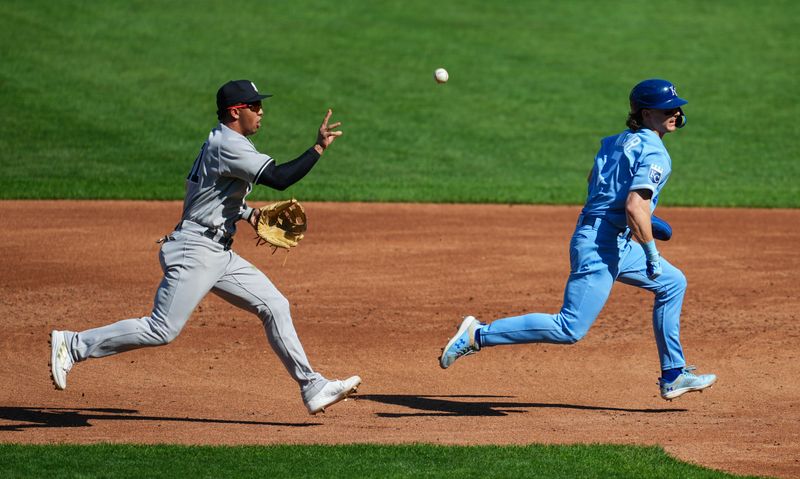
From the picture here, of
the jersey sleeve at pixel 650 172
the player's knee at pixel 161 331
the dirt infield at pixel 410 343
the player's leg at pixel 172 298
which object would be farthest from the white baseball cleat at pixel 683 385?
the player's knee at pixel 161 331

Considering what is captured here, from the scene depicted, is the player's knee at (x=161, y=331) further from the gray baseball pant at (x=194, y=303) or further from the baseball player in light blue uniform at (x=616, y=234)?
the baseball player in light blue uniform at (x=616, y=234)

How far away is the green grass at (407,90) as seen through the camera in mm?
15992

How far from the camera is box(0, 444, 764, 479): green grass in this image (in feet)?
18.9

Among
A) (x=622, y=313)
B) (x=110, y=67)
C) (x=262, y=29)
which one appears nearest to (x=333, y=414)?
(x=622, y=313)

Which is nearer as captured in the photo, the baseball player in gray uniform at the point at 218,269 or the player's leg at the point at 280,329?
the baseball player in gray uniform at the point at 218,269

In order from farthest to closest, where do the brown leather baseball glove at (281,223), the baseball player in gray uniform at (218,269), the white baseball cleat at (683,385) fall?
the white baseball cleat at (683,385), the brown leather baseball glove at (281,223), the baseball player in gray uniform at (218,269)

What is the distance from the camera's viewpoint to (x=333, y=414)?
23.7 ft

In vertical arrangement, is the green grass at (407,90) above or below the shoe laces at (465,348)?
below

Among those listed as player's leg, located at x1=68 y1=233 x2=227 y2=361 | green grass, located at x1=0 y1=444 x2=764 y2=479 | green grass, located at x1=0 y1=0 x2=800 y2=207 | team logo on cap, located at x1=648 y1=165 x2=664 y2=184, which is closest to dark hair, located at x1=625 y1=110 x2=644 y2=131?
team logo on cap, located at x1=648 y1=165 x2=664 y2=184

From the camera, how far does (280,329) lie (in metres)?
6.70

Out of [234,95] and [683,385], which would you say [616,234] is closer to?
[683,385]

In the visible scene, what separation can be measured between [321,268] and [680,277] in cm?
472

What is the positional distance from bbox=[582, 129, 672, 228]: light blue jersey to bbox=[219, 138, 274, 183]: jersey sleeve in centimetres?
190

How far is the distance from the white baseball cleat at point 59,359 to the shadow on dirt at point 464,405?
6.07ft
